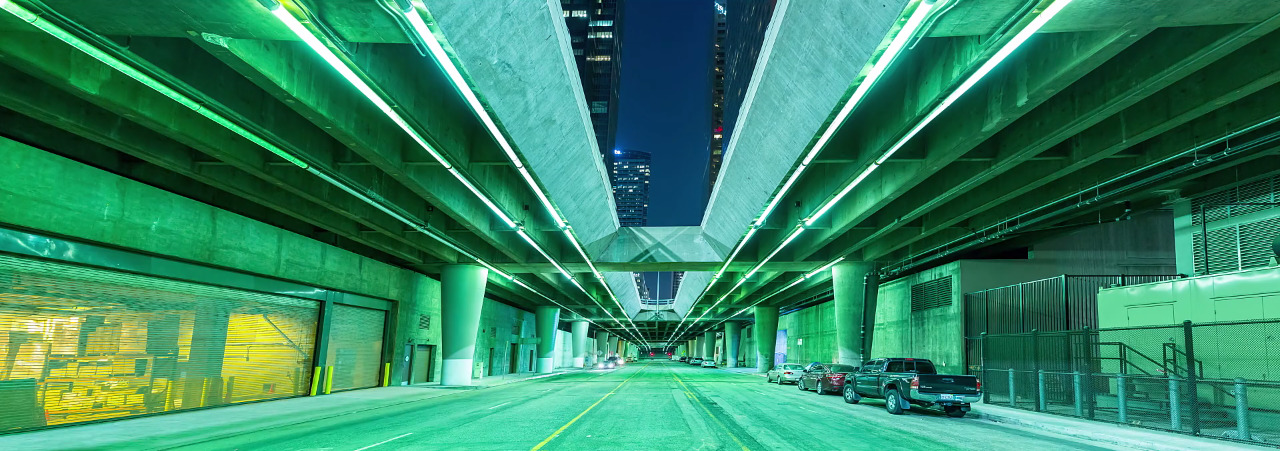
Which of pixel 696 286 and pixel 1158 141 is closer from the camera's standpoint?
pixel 1158 141

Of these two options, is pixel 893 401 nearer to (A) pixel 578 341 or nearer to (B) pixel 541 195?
(B) pixel 541 195

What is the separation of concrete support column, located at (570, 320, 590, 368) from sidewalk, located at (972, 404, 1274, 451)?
69078 millimetres

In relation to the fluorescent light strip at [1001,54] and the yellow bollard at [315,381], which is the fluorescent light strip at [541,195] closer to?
the fluorescent light strip at [1001,54]

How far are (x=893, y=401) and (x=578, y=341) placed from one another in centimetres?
6939

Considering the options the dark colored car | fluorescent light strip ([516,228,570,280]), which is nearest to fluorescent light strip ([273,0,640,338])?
fluorescent light strip ([516,228,570,280])

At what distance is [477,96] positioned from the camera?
11.8 metres

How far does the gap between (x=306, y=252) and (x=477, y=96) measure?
1569 cm

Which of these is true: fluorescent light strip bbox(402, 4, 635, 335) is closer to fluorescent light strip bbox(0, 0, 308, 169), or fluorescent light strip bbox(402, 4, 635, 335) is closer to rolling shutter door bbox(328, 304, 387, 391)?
fluorescent light strip bbox(0, 0, 308, 169)

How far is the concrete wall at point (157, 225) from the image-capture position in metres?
13.9

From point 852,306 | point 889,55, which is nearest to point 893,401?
point 889,55

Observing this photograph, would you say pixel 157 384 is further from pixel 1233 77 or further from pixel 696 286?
pixel 696 286

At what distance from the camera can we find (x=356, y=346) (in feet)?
98.9

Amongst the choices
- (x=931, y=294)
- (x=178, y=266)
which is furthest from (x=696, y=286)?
(x=178, y=266)

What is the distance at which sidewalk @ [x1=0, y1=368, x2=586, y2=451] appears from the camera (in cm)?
1280
